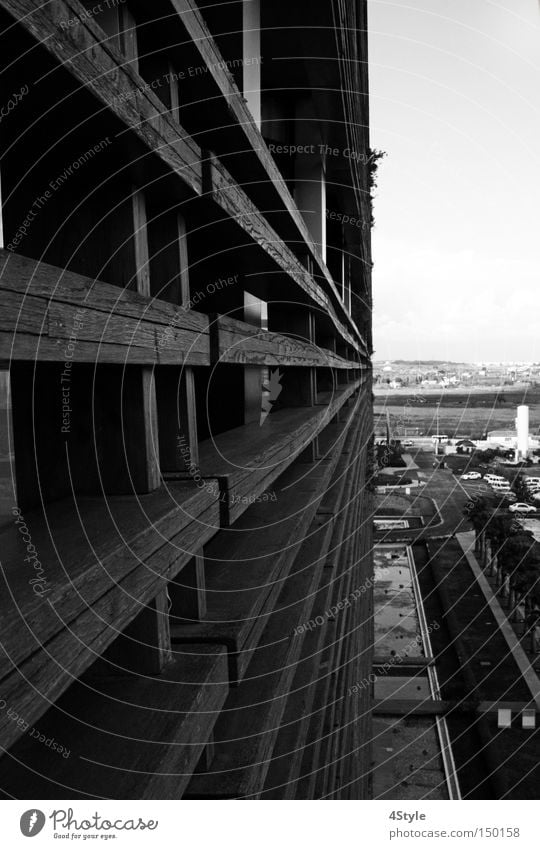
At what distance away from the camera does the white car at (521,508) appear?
38844mm

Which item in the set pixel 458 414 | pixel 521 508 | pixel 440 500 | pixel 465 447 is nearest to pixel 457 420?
pixel 458 414

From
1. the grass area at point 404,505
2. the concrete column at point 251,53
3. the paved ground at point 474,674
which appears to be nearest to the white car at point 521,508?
the paved ground at point 474,674

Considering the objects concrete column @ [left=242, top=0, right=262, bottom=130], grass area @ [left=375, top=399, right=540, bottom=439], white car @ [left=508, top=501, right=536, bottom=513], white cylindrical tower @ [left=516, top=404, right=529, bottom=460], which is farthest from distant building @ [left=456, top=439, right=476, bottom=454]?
concrete column @ [left=242, top=0, right=262, bottom=130]

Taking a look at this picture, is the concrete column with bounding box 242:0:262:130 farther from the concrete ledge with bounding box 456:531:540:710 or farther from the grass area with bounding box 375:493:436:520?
the grass area with bounding box 375:493:436:520

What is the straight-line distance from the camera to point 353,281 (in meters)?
16.5

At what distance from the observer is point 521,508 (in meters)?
39.1

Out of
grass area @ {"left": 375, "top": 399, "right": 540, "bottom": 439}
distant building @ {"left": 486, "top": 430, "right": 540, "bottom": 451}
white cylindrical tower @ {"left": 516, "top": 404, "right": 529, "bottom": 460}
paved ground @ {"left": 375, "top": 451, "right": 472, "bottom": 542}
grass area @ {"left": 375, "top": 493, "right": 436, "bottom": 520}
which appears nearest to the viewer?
paved ground @ {"left": 375, "top": 451, "right": 472, "bottom": 542}

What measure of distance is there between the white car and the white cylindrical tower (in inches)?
682

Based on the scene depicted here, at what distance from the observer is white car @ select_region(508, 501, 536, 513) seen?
38844 mm

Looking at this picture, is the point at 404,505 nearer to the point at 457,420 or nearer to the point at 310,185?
the point at 310,185

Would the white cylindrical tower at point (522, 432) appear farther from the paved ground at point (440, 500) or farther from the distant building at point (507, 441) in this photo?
the paved ground at point (440, 500)

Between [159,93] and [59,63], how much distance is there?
69cm

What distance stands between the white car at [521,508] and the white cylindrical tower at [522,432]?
17317mm

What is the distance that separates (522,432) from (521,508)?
71.3 ft
